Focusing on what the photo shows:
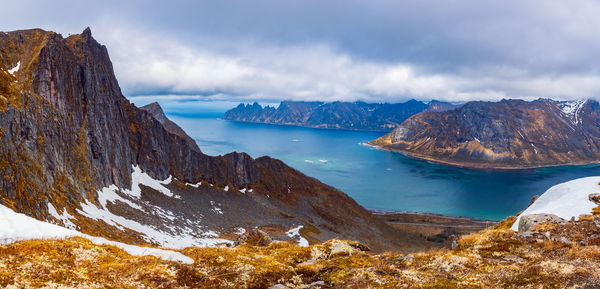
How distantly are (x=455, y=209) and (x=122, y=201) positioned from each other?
182964 mm

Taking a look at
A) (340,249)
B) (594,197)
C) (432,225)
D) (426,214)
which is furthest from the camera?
(426,214)

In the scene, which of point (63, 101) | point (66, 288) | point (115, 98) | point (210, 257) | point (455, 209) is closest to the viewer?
point (66, 288)

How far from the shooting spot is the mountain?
35.2 meters

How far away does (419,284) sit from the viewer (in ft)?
35.8

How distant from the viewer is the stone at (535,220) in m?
17.9

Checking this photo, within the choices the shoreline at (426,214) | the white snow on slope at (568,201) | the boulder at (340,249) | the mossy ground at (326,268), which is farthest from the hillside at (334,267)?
the shoreline at (426,214)

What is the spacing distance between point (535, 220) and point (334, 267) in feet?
46.4

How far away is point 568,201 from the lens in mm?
20547

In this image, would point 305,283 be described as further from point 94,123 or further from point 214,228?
point 94,123

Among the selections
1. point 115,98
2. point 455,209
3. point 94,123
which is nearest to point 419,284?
point 94,123

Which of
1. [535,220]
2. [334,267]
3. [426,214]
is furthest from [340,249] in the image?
[426,214]

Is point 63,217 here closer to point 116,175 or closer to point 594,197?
point 116,175

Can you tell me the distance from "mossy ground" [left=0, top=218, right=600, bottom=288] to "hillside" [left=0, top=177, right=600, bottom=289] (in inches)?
1.4

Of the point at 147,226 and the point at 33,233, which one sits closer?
the point at 33,233
